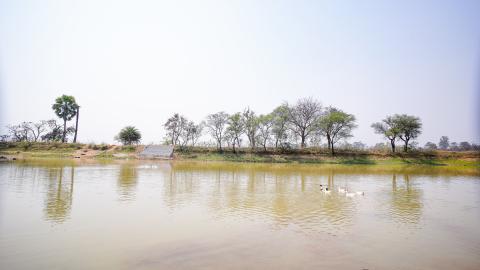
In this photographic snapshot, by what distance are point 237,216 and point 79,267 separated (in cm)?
712

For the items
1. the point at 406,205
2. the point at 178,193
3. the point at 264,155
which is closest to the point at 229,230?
the point at 178,193

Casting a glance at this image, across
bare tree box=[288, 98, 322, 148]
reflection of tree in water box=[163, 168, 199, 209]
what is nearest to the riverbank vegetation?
bare tree box=[288, 98, 322, 148]

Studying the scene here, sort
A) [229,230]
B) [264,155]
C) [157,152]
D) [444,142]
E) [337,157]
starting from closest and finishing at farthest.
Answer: [229,230], [157,152], [337,157], [264,155], [444,142]

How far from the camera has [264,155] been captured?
70.1m

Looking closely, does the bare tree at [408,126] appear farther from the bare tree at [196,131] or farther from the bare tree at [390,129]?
the bare tree at [196,131]

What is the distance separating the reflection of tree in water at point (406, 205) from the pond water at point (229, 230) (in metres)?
0.06

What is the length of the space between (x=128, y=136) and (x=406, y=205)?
6863 cm

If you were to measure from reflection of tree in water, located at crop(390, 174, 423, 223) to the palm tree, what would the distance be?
7589 centimetres

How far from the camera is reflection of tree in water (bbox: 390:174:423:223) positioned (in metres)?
14.8

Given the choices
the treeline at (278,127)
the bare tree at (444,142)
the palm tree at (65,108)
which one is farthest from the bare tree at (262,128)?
the bare tree at (444,142)

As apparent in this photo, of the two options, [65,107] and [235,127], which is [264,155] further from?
[65,107]

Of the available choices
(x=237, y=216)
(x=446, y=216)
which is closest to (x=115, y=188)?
(x=237, y=216)

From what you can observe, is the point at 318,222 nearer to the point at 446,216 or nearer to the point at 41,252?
the point at 446,216

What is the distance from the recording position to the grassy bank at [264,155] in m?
63.6
